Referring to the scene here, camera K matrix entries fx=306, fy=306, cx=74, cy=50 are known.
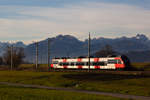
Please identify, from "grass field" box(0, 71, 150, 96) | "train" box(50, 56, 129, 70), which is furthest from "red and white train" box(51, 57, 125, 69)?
"grass field" box(0, 71, 150, 96)

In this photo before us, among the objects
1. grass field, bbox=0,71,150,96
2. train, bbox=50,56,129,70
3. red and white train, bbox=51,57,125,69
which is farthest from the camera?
red and white train, bbox=51,57,125,69

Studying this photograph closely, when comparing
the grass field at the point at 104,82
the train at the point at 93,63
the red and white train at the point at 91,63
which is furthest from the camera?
the red and white train at the point at 91,63

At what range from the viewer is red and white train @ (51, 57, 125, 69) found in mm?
74500

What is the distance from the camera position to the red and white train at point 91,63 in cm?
7450

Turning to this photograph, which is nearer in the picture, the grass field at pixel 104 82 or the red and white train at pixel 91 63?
the grass field at pixel 104 82

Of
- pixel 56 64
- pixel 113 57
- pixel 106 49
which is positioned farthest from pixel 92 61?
pixel 106 49

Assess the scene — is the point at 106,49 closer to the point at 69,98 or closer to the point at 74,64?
the point at 74,64

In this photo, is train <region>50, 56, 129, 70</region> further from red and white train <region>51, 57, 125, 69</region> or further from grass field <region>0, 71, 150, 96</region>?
grass field <region>0, 71, 150, 96</region>

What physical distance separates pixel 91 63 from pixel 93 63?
85 centimetres

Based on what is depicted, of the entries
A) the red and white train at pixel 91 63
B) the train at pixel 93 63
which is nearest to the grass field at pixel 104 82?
the train at pixel 93 63

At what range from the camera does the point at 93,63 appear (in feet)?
265

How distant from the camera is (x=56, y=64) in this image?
93875mm

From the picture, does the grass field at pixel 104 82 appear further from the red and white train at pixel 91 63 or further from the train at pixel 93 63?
the red and white train at pixel 91 63

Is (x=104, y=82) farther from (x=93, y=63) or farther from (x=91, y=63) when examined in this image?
(x=91, y=63)
